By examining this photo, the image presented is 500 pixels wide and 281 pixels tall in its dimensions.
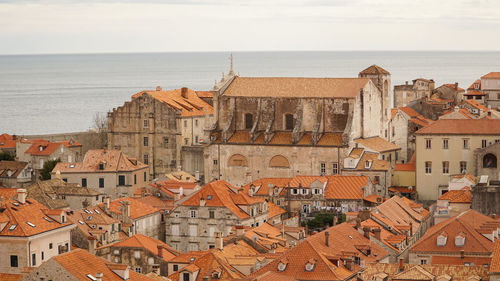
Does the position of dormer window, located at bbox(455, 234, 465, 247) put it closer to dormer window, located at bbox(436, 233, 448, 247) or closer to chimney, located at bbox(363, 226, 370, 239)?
dormer window, located at bbox(436, 233, 448, 247)

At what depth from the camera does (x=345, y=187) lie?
269ft

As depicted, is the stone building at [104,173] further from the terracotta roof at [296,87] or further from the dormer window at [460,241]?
the dormer window at [460,241]

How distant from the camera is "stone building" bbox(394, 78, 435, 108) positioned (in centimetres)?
12494

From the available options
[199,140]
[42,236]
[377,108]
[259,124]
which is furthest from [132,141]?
[42,236]

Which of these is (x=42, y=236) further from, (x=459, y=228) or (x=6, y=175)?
(x=6, y=175)

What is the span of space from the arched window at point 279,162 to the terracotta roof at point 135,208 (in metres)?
16.5

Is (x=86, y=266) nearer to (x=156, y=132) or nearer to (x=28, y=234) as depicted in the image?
(x=28, y=234)

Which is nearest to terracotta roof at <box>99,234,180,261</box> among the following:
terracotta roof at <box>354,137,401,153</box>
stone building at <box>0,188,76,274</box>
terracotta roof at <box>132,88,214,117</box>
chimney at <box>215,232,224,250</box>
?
chimney at <box>215,232,224,250</box>

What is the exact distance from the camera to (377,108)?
97688mm

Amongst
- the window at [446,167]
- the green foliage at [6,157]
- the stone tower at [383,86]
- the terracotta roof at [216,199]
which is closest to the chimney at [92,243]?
the terracotta roof at [216,199]

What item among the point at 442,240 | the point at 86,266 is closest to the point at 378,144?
the point at 442,240

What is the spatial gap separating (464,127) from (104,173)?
26.0m

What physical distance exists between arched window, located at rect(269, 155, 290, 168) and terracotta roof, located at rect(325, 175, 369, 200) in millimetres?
10087

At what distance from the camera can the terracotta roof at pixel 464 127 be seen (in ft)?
283
